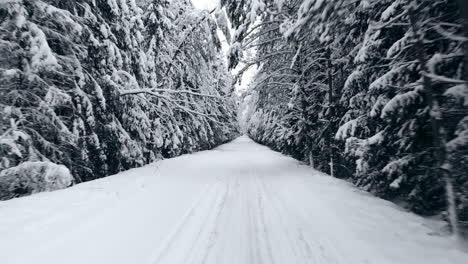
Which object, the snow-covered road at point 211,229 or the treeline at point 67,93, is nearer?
the snow-covered road at point 211,229

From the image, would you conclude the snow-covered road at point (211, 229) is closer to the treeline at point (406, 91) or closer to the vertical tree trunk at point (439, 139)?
the vertical tree trunk at point (439, 139)

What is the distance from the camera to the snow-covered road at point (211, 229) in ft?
12.4

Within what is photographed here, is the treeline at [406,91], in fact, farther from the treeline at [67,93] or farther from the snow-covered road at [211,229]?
the treeline at [67,93]

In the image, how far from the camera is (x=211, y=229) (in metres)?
4.94

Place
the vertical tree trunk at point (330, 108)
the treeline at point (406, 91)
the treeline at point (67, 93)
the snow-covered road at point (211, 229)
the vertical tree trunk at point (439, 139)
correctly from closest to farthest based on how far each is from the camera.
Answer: the snow-covered road at point (211, 229) < the vertical tree trunk at point (439, 139) < the treeline at point (406, 91) < the treeline at point (67, 93) < the vertical tree trunk at point (330, 108)

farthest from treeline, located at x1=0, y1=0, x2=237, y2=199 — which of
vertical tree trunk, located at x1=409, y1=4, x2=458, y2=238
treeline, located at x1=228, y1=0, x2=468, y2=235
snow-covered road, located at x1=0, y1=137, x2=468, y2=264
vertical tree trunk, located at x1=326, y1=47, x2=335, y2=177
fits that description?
vertical tree trunk, located at x1=409, y1=4, x2=458, y2=238

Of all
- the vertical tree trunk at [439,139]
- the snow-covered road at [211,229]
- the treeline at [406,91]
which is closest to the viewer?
the snow-covered road at [211,229]

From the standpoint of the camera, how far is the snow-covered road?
12.4 ft

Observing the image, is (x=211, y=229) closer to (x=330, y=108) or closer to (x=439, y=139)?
(x=439, y=139)

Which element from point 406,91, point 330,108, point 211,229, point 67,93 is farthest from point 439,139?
point 67,93

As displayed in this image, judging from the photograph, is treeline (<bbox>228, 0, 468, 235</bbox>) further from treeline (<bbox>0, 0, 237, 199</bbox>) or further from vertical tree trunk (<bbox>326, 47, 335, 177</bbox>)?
treeline (<bbox>0, 0, 237, 199</bbox>)

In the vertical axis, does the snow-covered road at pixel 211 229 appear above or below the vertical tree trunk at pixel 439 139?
below

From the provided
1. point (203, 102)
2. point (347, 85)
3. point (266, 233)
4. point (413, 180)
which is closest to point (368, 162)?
point (413, 180)

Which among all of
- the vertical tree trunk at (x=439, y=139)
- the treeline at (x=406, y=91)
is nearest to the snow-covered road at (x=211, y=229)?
the vertical tree trunk at (x=439, y=139)
